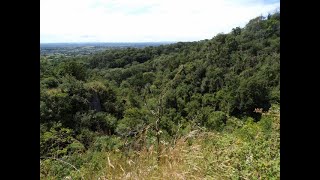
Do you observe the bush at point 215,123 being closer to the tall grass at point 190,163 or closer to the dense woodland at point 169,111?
the dense woodland at point 169,111

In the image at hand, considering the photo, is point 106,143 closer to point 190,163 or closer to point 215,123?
point 190,163

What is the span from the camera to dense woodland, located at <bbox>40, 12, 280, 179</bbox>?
6.52 feet

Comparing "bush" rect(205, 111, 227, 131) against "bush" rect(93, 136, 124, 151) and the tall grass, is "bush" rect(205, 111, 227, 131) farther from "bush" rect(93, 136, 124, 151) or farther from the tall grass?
the tall grass

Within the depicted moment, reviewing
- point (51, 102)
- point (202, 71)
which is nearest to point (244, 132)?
point (51, 102)

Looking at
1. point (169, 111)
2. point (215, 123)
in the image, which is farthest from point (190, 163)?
point (169, 111)

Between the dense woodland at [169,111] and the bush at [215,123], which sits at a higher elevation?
the dense woodland at [169,111]

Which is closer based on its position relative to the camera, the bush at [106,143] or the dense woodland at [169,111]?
the dense woodland at [169,111]

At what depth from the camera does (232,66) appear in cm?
1352

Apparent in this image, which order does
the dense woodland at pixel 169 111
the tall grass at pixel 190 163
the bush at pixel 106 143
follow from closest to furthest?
the tall grass at pixel 190 163 → the dense woodland at pixel 169 111 → the bush at pixel 106 143

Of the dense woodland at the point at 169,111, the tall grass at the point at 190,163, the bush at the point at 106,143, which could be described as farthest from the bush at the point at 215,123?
the tall grass at the point at 190,163

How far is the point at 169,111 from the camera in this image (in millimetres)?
7008

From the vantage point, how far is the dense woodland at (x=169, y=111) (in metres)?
1.99
